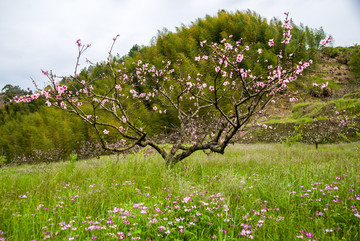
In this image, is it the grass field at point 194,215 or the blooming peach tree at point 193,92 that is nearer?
the grass field at point 194,215

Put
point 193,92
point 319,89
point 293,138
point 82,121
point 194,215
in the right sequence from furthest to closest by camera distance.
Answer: point 319,89 → point 82,121 → point 293,138 → point 193,92 → point 194,215

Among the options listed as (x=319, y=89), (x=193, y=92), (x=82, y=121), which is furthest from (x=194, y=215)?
(x=319, y=89)

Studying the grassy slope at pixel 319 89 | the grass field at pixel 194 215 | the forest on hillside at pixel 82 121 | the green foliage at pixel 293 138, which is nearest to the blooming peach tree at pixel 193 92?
the grass field at pixel 194 215

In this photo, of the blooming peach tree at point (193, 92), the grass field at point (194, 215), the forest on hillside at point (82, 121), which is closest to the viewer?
the grass field at point (194, 215)

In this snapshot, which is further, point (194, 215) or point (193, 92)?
point (193, 92)

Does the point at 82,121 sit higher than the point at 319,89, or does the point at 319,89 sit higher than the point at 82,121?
the point at 319,89

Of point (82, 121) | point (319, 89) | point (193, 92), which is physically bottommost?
point (82, 121)

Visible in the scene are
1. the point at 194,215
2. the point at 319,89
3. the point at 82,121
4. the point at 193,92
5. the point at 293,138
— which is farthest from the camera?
the point at 319,89

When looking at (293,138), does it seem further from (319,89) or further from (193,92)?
(319,89)

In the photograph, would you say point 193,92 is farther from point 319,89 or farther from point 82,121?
point 319,89

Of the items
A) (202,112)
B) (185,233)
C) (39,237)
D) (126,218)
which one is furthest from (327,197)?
(202,112)

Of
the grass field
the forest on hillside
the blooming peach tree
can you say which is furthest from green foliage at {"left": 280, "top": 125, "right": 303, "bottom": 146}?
the grass field

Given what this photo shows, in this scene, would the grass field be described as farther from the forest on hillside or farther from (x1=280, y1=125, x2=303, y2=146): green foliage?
(x1=280, y1=125, x2=303, y2=146): green foliage

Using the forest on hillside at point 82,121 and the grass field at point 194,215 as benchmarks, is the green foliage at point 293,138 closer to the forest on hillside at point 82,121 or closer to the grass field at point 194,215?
the forest on hillside at point 82,121
